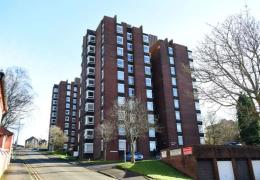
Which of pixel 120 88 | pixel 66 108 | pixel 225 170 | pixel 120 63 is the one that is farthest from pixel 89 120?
pixel 66 108

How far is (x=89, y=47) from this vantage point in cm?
6494

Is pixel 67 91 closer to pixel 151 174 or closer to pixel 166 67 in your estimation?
pixel 166 67

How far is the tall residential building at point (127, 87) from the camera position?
56062mm

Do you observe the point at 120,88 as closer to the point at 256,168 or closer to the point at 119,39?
the point at 119,39

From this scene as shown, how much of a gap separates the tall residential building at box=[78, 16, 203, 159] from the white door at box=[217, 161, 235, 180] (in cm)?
2190

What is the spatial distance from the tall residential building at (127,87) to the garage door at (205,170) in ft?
71.2

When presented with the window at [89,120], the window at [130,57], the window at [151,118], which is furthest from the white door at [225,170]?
the window at [130,57]

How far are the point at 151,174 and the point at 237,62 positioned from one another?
59.0 ft

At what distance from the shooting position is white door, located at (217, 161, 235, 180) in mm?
34269

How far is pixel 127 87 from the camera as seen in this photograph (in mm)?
58875

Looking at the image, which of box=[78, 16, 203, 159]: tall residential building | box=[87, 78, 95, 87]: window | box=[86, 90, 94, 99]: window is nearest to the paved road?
box=[78, 16, 203, 159]: tall residential building

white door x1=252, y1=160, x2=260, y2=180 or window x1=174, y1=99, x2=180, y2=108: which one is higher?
window x1=174, y1=99, x2=180, y2=108

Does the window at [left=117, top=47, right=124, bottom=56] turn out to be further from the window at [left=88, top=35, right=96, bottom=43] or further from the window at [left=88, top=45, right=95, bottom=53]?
the window at [left=88, top=35, right=96, bottom=43]

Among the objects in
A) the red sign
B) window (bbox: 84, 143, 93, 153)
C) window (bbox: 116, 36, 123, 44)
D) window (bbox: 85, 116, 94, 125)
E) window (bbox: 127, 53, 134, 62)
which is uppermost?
window (bbox: 116, 36, 123, 44)
